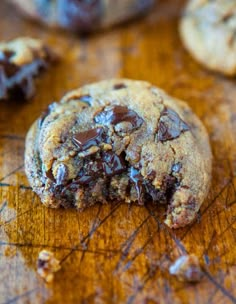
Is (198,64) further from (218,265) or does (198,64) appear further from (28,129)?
(218,265)

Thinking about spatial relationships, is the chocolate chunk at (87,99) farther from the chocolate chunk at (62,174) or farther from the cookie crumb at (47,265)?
the cookie crumb at (47,265)

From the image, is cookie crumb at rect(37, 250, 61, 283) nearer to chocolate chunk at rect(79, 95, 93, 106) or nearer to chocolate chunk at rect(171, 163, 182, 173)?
chocolate chunk at rect(171, 163, 182, 173)

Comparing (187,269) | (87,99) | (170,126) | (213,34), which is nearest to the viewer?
(187,269)

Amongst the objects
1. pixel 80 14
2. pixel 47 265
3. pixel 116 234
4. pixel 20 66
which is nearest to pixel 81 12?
pixel 80 14

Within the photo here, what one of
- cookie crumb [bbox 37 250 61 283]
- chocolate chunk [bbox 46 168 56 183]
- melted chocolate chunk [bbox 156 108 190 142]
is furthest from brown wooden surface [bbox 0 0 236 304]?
melted chocolate chunk [bbox 156 108 190 142]

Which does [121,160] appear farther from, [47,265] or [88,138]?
[47,265]

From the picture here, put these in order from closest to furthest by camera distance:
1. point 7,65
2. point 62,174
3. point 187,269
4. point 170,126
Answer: point 187,269, point 62,174, point 170,126, point 7,65
